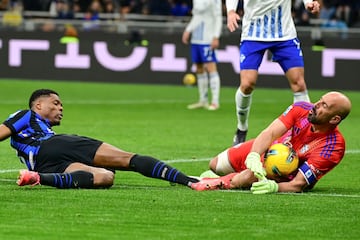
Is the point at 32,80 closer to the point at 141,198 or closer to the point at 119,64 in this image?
the point at 119,64

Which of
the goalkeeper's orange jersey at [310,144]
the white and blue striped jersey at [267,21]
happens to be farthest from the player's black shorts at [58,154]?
the white and blue striped jersey at [267,21]

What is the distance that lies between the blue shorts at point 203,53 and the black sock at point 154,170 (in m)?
12.0

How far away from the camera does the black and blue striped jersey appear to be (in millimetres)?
9719

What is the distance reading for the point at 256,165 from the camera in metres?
9.55

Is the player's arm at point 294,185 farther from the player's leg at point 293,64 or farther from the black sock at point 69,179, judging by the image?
the player's leg at point 293,64

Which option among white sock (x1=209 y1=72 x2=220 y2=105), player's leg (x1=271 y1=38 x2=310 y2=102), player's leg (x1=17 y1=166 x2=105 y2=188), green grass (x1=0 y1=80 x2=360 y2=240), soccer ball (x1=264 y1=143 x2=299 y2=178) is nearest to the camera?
green grass (x1=0 y1=80 x2=360 y2=240)

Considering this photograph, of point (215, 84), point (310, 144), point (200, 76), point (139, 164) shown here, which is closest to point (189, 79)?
point (200, 76)

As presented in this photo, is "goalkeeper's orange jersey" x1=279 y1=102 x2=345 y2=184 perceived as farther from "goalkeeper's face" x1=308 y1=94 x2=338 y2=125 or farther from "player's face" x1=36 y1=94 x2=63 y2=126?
"player's face" x1=36 y1=94 x2=63 y2=126

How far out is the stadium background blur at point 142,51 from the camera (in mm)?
26562

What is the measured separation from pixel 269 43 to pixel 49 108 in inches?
165

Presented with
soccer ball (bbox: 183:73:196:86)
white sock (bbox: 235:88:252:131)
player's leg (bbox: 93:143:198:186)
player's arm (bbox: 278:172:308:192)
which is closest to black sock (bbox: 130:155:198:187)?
player's leg (bbox: 93:143:198:186)

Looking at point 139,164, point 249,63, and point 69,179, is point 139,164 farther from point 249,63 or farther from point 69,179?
point 249,63

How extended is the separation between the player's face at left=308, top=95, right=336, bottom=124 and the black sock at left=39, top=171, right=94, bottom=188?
1925 millimetres

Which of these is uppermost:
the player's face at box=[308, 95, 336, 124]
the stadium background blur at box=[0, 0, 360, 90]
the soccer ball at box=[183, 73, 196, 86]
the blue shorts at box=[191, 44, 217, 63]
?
the player's face at box=[308, 95, 336, 124]
